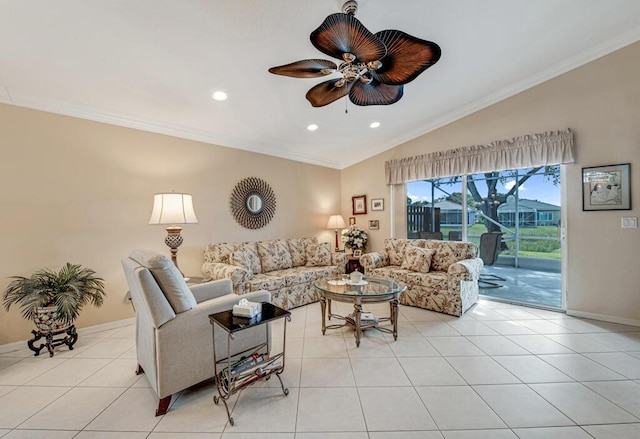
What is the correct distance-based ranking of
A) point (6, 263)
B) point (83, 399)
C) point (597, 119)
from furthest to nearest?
point (597, 119) < point (6, 263) < point (83, 399)

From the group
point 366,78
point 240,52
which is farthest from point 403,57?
point 240,52

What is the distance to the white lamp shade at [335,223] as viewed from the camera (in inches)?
215

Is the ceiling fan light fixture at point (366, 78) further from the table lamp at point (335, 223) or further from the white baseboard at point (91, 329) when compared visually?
the white baseboard at point (91, 329)

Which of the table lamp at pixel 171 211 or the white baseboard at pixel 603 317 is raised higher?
the table lamp at pixel 171 211

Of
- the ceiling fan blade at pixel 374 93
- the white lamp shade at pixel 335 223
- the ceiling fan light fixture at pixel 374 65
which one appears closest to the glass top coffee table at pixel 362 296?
the ceiling fan blade at pixel 374 93

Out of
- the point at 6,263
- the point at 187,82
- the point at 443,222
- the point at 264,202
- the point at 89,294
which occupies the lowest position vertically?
the point at 89,294

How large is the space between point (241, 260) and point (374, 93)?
2.65 metres

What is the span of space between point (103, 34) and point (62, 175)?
164cm

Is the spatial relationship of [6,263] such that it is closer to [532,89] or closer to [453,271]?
[453,271]

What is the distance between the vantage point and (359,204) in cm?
571

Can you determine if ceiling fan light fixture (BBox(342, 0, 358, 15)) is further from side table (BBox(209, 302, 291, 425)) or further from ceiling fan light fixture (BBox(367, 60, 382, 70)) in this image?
side table (BBox(209, 302, 291, 425))

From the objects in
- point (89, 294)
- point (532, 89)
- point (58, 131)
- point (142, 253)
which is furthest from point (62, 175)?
point (532, 89)

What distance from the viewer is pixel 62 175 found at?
290 cm

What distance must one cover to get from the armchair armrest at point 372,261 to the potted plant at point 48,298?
3.46 m
